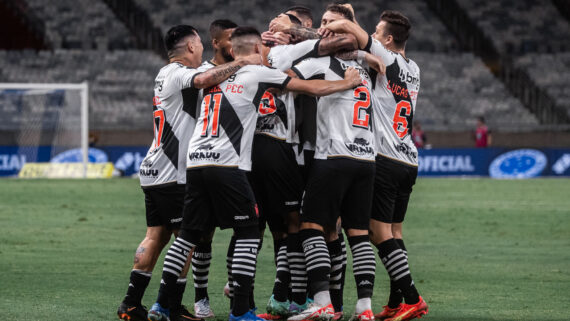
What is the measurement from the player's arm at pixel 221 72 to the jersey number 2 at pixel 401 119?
1301mm

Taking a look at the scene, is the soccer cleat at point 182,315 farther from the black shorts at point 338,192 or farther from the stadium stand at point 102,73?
the stadium stand at point 102,73

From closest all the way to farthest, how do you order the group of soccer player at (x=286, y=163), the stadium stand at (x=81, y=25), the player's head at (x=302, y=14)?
the group of soccer player at (x=286, y=163) → the player's head at (x=302, y=14) → the stadium stand at (x=81, y=25)

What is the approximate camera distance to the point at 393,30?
7750 millimetres

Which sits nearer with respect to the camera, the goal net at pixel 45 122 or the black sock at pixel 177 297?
the black sock at pixel 177 297

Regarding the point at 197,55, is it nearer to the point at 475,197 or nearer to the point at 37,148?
the point at 475,197

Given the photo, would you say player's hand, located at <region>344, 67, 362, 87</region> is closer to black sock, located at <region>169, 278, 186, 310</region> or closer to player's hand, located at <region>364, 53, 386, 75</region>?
player's hand, located at <region>364, 53, 386, 75</region>

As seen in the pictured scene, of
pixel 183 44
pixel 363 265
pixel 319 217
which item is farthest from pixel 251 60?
pixel 363 265

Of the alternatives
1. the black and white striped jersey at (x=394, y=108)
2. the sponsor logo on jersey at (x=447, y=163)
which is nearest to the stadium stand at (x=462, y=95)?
the sponsor logo on jersey at (x=447, y=163)

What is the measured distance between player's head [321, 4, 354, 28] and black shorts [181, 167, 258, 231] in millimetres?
1534

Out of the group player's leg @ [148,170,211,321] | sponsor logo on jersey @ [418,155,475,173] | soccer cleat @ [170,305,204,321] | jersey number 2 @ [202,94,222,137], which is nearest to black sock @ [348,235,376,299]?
player's leg @ [148,170,211,321]

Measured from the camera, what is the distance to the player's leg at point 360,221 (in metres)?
7.13

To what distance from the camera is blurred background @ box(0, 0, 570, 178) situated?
31.1 metres

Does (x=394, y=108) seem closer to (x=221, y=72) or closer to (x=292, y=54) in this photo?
(x=292, y=54)

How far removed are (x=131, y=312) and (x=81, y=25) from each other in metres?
33.6
